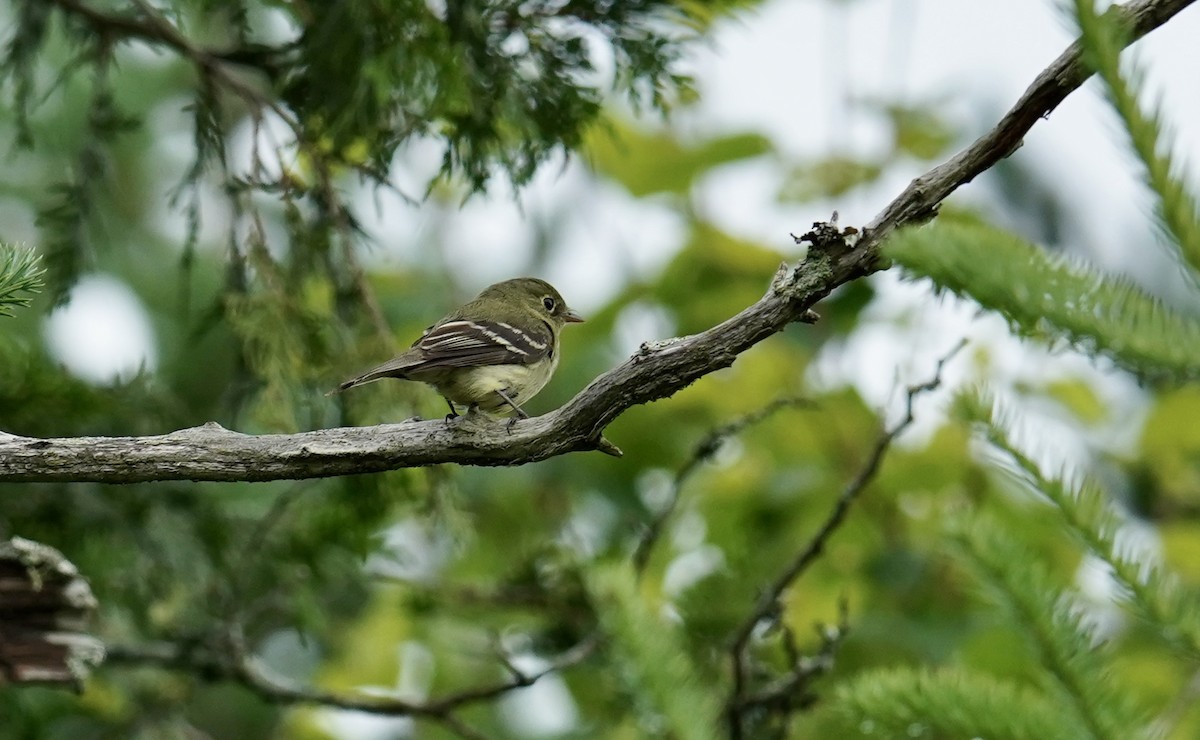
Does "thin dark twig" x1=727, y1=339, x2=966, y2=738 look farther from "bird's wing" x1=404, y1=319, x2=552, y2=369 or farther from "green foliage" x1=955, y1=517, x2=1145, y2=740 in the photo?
"green foliage" x1=955, y1=517, x2=1145, y2=740

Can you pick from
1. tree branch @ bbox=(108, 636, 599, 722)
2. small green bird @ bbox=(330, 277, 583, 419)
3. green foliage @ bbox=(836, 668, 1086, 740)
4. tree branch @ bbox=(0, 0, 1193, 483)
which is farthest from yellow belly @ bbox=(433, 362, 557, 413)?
green foliage @ bbox=(836, 668, 1086, 740)

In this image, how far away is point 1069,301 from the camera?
139 centimetres

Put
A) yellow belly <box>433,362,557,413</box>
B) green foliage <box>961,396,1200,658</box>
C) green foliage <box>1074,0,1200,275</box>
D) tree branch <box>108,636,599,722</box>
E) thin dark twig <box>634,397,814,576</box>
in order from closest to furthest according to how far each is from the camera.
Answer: green foliage <box>1074,0,1200,275</box>
green foliage <box>961,396,1200,658</box>
thin dark twig <box>634,397,814,576</box>
tree branch <box>108,636,599,722</box>
yellow belly <box>433,362,557,413</box>

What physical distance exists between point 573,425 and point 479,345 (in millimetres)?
1894

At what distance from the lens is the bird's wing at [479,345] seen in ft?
13.8

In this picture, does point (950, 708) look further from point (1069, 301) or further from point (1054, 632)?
point (1069, 301)

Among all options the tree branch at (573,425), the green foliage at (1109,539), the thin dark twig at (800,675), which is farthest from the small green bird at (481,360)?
the green foliage at (1109,539)

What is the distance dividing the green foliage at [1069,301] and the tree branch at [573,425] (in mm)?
820

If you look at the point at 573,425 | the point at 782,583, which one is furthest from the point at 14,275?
the point at 782,583

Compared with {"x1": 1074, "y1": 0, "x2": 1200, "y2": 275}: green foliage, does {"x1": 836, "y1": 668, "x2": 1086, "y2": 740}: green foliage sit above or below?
below

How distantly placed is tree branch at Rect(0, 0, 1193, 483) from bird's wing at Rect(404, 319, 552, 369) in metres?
1.38

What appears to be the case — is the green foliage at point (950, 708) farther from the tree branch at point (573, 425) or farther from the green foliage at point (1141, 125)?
the green foliage at point (1141, 125)

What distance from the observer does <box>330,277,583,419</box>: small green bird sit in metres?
4.05

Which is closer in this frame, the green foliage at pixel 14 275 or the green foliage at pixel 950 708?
the green foliage at pixel 950 708
